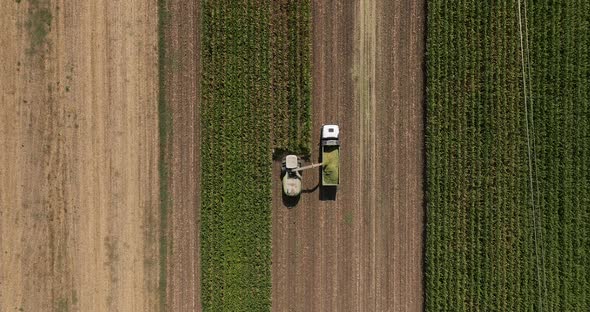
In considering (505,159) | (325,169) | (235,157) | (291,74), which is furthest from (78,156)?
(505,159)

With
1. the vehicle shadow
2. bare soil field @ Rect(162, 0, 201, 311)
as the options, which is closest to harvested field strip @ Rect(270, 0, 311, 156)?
the vehicle shadow

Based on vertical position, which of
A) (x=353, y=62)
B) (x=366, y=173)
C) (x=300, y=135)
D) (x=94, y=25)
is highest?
(x=94, y=25)

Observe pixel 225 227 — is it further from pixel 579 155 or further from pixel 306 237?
pixel 579 155

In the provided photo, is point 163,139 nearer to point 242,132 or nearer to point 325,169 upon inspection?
point 242,132

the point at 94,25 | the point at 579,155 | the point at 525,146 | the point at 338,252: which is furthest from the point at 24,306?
the point at 579,155

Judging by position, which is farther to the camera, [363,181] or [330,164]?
[363,181]

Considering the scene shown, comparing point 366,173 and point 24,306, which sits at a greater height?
point 366,173

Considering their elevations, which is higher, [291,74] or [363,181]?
[291,74]
